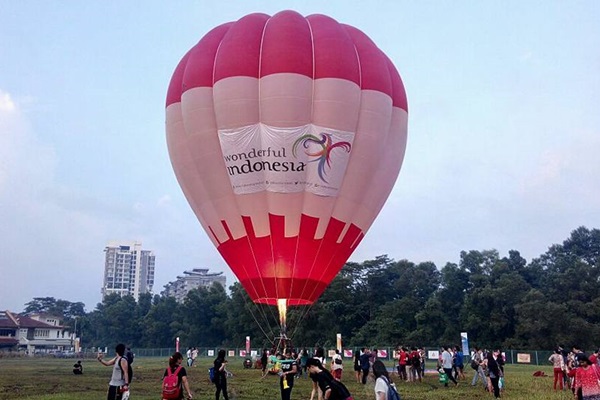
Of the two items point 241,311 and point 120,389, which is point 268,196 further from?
point 241,311

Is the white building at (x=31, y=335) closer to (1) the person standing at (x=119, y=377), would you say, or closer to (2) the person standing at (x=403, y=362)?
(2) the person standing at (x=403, y=362)

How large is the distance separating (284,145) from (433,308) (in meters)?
46.6

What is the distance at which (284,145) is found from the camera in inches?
824

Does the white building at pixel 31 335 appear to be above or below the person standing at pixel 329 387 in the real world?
below

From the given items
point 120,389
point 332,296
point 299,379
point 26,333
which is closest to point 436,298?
point 332,296

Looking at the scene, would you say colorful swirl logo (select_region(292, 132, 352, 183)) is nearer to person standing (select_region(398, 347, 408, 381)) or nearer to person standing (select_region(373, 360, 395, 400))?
person standing (select_region(398, 347, 408, 381))

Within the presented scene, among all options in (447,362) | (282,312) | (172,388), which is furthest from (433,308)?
(172,388)

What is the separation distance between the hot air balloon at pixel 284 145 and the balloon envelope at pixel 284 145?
0.04 metres

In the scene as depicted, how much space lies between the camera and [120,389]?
37.7 ft

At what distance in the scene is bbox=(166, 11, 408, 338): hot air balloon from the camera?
832 inches

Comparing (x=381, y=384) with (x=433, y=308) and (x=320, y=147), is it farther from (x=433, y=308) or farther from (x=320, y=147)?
(x=433, y=308)

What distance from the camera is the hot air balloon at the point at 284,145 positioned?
2114 cm

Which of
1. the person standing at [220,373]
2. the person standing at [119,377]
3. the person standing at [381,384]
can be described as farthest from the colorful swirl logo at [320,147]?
the person standing at [381,384]

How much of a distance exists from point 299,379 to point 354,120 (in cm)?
1139
